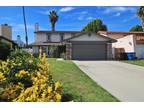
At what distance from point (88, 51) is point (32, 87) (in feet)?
90.8

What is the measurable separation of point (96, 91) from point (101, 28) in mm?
34988

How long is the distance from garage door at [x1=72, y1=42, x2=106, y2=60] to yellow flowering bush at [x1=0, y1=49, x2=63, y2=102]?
25203 millimetres

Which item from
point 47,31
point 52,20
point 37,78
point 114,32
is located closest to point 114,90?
point 37,78

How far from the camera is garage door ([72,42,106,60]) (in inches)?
1395

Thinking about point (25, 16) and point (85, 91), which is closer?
→ point (85, 91)

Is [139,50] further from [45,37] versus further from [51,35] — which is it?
[45,37]

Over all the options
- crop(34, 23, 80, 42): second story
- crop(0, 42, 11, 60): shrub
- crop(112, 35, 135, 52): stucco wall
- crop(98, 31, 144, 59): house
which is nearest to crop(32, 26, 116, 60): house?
crop(98, 31, 144, 59): house

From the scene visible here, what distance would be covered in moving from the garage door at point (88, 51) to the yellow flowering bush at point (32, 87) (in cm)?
2520

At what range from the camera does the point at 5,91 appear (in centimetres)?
884

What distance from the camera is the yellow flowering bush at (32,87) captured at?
26.1 ft

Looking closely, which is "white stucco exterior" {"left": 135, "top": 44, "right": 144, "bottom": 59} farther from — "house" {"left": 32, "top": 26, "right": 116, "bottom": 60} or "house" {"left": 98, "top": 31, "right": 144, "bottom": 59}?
"house" {"left": 32, "top": 26, "right": 116, "bottom": 60}
